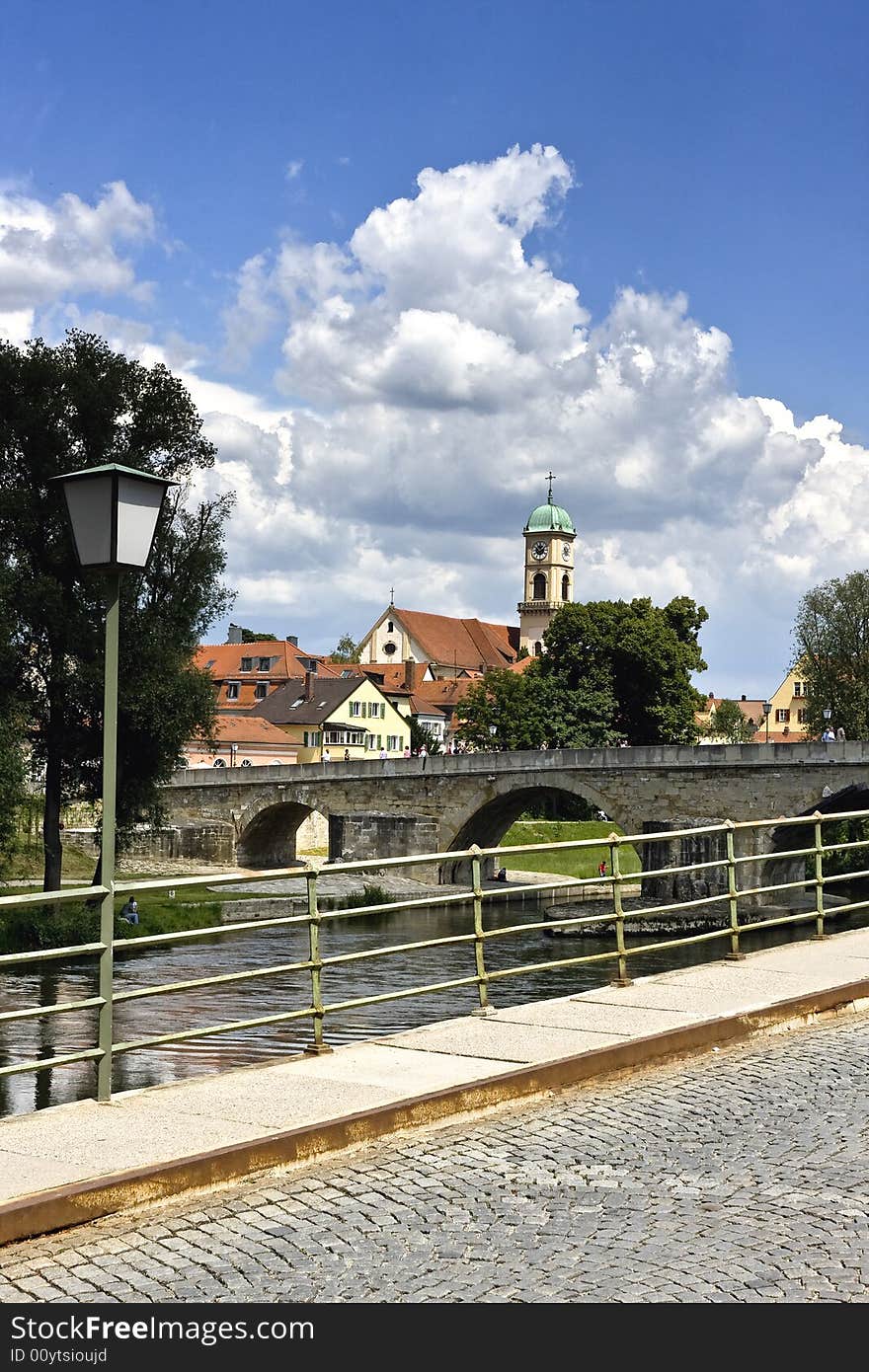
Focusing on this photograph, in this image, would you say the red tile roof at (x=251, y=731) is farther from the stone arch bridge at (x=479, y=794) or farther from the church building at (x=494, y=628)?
the church building at (x=494, y=628)

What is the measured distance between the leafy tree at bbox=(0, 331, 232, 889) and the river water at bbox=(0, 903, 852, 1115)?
449 cm

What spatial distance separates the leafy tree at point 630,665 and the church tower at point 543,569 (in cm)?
5841

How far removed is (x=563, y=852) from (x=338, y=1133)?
5521cm

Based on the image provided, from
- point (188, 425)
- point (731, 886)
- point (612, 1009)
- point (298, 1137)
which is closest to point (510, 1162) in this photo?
point (298, 1137)

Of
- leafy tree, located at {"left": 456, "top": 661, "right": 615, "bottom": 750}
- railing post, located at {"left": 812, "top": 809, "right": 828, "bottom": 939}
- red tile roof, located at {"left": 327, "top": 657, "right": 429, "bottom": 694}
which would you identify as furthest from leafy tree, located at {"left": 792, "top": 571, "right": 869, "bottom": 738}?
railing post, located at {"left": 812, "top": 809, "right": 828, "bottom": 939}

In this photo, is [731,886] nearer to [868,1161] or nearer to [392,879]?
[868,1161]

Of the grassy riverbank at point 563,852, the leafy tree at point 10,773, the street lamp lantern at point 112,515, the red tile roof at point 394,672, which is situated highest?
the red tile roof at point 394,672

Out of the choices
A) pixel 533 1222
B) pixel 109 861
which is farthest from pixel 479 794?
pixel 533 1222

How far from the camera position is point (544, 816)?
7025 centimetres

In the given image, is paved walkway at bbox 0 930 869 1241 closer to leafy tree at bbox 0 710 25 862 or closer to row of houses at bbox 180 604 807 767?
leafy tree at bbox 0 710 25 862

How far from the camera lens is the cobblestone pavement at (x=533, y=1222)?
16.1ft

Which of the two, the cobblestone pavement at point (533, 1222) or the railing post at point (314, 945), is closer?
the cobblestone pavement at point (533, 1222)

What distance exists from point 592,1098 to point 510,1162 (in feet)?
4.86


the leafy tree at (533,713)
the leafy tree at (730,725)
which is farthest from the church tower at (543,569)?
the leafy tree at (533,713)
